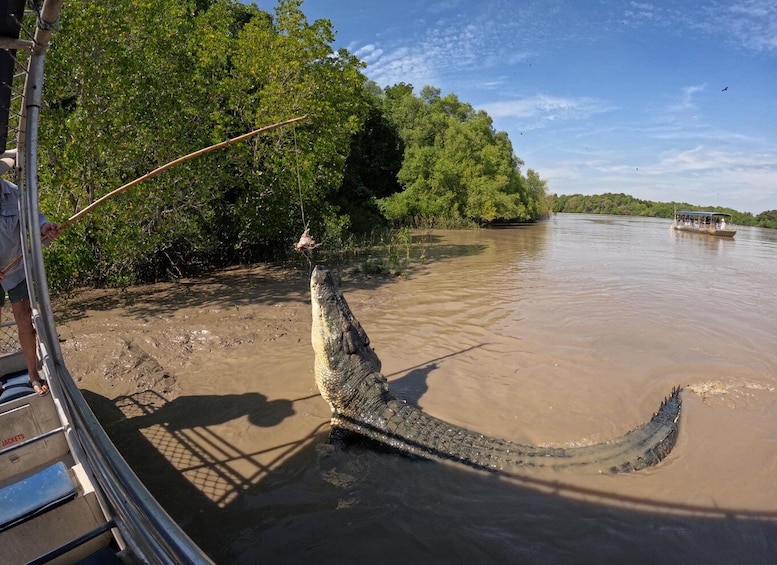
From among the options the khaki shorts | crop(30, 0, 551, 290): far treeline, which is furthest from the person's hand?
crop(30, 0, 551, 290): far treeline

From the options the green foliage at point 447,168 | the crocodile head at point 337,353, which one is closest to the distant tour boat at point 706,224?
the green foliage at point 447,168

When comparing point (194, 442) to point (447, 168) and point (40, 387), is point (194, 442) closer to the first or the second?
point (40, 387)

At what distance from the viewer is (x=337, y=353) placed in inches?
190

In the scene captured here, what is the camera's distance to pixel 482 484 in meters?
3.82

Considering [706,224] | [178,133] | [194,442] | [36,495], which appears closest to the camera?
[36,495]

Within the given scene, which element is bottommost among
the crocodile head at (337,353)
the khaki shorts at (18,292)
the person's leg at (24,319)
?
the crocodile head at (337,353)

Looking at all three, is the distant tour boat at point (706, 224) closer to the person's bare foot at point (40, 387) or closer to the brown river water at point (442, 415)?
the brown river water at point (442, 415)

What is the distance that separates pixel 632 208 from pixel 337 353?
109269mm

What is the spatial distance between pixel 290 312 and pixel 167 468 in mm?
4616

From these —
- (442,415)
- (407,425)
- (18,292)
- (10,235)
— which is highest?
(10,235)

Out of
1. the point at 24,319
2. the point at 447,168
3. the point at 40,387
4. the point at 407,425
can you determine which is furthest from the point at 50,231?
the point at 447,168

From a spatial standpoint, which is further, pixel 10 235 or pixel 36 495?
pixel 10 235

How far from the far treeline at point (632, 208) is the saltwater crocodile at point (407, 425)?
70014 mm

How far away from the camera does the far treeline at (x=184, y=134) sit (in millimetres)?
7297
